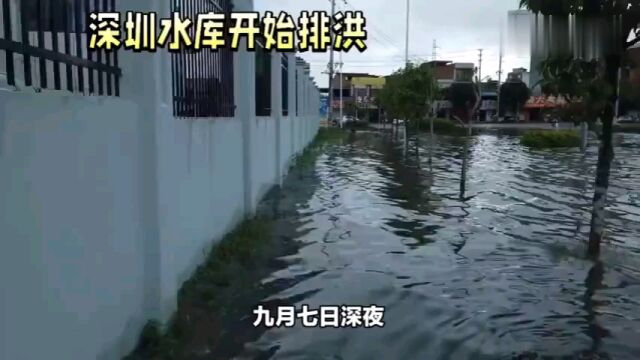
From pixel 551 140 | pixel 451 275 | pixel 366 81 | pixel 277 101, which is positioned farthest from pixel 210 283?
pixel 366 81

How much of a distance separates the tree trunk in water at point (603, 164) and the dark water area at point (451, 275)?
0.88 feet

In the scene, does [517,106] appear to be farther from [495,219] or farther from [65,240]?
[65,240]

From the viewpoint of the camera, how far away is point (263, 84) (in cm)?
1259

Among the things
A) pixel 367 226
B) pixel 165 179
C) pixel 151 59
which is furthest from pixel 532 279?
pixel 151 59

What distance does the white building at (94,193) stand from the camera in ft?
8.30

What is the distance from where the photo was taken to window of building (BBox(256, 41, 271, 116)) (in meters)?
12.0

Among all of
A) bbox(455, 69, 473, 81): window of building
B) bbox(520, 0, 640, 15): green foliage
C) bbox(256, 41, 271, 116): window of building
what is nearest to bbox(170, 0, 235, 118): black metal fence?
bbox(256, 41, 271, 116): window of building

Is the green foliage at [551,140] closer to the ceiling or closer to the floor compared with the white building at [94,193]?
closer to the floor

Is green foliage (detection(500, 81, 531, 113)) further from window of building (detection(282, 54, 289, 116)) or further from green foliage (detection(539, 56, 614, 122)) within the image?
green foliage (detection(539, 56, 614, 122))

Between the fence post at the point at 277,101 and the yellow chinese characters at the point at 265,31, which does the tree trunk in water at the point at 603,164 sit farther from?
the fence post at the point at 277,101

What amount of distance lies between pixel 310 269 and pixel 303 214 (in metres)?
3.55

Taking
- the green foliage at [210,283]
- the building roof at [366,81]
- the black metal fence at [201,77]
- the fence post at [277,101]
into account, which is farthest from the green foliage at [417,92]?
the building roof at [366,81]
